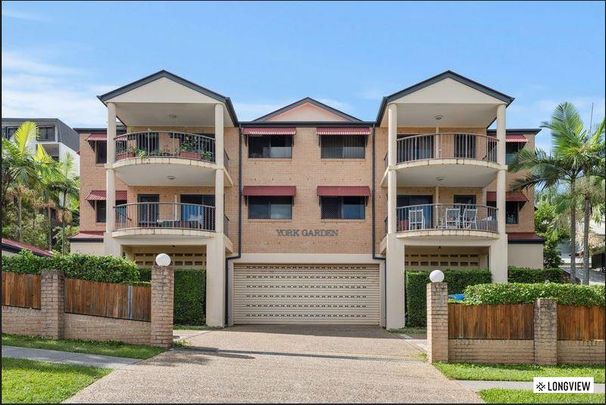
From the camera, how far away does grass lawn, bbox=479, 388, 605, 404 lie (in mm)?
11594

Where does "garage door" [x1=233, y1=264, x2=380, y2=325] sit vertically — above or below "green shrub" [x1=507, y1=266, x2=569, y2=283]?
below

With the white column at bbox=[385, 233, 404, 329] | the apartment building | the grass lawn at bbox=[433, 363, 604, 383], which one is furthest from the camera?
the apartment building

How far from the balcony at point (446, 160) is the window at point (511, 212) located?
205 cm

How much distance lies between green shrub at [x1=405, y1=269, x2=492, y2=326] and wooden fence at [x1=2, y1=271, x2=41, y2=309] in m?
13.4

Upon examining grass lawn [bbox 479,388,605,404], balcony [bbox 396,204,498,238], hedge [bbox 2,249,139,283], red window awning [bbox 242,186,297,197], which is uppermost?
red window awning [bbox 242,186,297,197]

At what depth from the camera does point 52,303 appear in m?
18.1

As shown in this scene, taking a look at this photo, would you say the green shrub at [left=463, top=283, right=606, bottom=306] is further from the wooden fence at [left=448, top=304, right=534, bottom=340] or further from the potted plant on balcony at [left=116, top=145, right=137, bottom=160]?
the potted plant on balcony at [left=116, top=145, right=137, bottom=160]

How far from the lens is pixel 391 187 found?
2780 cm

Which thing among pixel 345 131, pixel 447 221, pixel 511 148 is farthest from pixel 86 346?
pixel 511 148

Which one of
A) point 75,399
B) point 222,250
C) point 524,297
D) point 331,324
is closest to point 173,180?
point 222,250

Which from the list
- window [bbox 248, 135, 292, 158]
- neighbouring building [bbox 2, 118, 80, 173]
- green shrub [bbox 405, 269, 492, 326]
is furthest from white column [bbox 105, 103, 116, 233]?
neighbouring building [bbox 2, 118, 80, 173]

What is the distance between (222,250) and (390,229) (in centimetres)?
629

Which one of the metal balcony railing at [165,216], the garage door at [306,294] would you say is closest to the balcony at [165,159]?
the metal balcony railing at [165,216]

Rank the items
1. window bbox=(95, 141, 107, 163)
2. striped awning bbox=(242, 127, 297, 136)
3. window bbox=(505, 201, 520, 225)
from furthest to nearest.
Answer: window bbox=(95, 141, 107, 163) < window bbox=(505, 201, 520, 225) < striped awning bbox=(242, 127, 297, 136)
